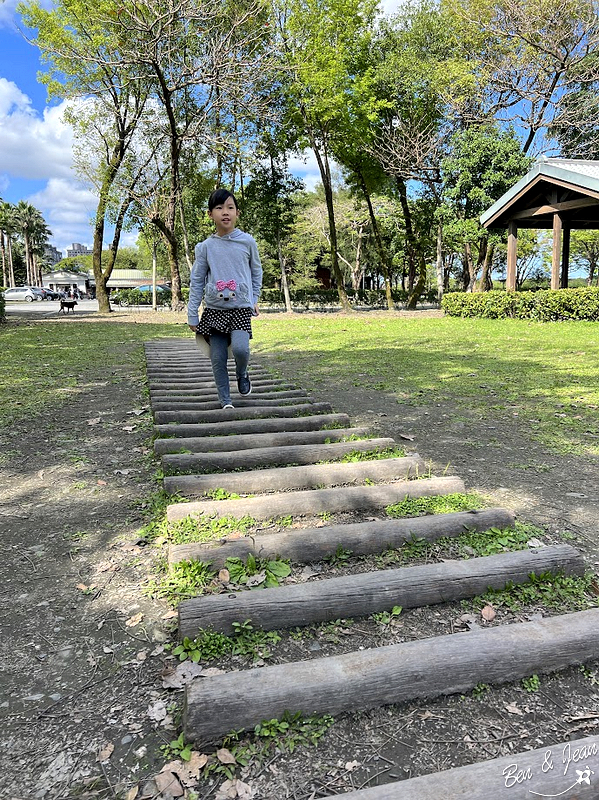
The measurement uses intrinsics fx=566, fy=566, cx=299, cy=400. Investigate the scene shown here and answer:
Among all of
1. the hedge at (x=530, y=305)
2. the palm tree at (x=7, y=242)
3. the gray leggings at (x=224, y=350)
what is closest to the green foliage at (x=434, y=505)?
the gray leggings at (x=224, y=350)

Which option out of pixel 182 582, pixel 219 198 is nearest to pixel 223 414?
pixel 219 198

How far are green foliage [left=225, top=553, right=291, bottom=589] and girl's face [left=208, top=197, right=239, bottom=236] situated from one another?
2.62 metres

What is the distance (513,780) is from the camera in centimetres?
153

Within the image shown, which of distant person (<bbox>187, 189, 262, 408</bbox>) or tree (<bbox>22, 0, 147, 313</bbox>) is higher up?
tree (<bbox>22, 0, 147, 313</bbox>)

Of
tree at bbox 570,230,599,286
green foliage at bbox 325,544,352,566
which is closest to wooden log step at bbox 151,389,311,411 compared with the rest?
green foliage at bbox 325,544,352,566

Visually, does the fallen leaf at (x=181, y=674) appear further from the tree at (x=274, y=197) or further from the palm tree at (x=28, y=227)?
the palm tree at (x=28, y=227)

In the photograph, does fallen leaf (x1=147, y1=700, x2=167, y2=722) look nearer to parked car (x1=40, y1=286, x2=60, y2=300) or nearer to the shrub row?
the shrub row

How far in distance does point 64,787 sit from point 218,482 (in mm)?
1927

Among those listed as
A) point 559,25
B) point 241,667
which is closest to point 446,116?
point 559,25

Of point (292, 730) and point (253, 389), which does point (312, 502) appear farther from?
point (253, 389)

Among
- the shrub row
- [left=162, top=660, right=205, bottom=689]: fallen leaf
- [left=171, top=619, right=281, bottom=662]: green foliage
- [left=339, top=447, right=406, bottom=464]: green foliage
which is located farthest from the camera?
the shrub row

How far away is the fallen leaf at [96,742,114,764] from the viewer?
1.61 metres

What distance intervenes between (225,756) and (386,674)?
1.84 feet

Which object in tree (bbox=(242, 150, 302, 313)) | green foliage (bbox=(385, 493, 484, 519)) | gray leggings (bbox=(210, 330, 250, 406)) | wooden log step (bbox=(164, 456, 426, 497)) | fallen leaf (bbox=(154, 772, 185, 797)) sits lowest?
fallen leaf (bbox=(154, 772, 185, 797))
